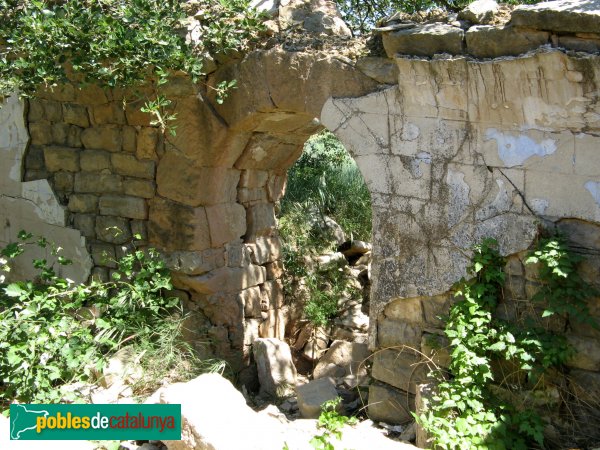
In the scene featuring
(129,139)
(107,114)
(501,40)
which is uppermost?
(501,40)

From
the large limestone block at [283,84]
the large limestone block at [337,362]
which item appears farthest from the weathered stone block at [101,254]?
the large limestone block at [337,362]

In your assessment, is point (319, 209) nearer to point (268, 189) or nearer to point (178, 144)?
point (268, 189)

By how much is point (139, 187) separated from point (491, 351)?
2.91 meters

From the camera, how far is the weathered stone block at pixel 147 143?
495 cm

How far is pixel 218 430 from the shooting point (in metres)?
3.22

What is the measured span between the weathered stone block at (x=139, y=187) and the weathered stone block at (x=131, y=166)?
39 millimetres

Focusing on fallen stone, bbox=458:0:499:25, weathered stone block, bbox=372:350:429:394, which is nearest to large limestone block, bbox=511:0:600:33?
fallen stone, bbox=458:0:499:25

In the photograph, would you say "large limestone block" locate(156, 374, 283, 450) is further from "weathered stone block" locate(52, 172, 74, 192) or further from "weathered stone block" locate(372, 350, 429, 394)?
"weathered stone block" locate(52, 172, 74, 192)

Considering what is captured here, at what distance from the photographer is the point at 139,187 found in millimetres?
5102

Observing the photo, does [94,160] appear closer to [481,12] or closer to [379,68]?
[379,68]

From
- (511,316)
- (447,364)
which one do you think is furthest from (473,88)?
(447,364)

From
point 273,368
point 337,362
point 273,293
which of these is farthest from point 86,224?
point 337,362

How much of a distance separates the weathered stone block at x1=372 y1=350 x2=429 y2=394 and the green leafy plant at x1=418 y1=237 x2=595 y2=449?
29 cm

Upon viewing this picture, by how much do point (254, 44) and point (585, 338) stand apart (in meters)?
2.74
